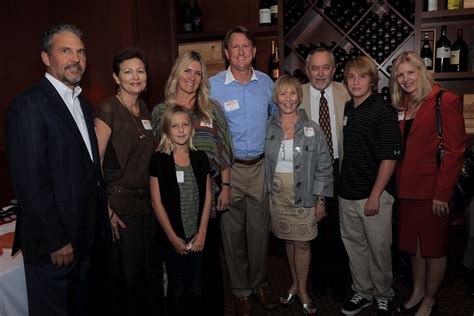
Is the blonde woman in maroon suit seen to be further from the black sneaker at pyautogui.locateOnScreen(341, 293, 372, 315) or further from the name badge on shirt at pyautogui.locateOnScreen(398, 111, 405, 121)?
the black sneaker at pyautogui.locateOnScreen(341, 293, 372, 315)

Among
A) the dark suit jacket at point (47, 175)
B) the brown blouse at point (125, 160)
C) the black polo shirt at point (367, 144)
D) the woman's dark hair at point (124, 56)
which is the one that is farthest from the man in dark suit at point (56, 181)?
the black polo shirt at point (367, 144)

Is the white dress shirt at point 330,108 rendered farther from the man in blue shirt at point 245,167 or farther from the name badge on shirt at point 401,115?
the name badge on shirt at point 401,115

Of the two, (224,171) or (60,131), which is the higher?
(60,131)

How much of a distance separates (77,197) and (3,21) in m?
2.99

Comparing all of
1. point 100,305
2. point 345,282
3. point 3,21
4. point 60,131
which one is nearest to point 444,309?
point 345,282

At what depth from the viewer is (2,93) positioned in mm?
3852

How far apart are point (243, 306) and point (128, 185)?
117 cm

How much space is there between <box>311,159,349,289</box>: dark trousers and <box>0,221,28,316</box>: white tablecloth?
192 cm

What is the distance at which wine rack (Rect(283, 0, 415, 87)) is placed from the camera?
11.5 feet

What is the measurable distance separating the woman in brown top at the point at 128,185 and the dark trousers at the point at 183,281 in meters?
0.12

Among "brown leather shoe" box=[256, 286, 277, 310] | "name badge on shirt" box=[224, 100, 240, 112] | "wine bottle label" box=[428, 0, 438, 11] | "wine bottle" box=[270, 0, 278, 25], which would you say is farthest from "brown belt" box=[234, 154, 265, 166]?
"wine bottle label" box=[428, 0, 438, 11]

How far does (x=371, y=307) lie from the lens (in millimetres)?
2701

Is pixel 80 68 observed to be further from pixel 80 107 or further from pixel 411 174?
pixel 411 174

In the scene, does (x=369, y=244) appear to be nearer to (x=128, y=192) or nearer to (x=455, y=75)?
(x=128, y=192)
